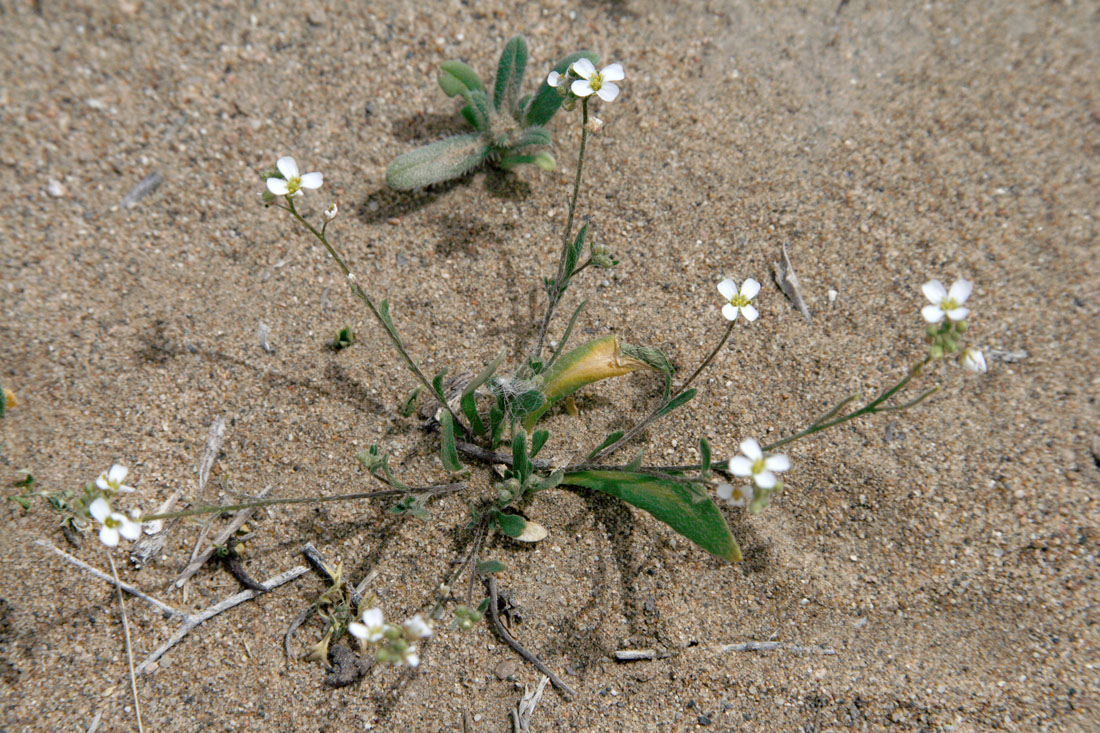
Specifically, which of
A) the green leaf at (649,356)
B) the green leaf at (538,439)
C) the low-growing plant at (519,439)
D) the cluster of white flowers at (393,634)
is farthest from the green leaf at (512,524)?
the green leaf at (649,356)

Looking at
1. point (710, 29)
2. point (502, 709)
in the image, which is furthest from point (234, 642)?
point (710, 29)

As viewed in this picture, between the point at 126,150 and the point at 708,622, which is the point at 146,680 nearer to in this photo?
the point at 708,622

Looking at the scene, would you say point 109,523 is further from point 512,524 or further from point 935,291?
point 935,291

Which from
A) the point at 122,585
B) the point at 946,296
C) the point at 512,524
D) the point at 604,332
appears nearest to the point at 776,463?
the point at 946,296

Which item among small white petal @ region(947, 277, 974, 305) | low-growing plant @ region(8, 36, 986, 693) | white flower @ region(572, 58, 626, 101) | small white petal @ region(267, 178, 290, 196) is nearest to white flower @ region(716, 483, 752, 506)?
low-growing plant @ region(8, 36, 986, 693)

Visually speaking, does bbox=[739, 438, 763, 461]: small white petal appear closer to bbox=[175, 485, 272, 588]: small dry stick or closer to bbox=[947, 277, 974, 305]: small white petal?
bbox=[947, 277, 974, 305]: small white petal

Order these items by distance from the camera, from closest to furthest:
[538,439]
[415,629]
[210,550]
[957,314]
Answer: [415,629], [957,314], [538,439], [210,550]
